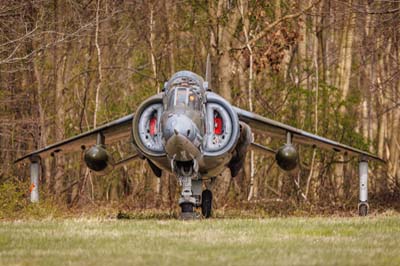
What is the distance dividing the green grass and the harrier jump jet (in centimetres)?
140

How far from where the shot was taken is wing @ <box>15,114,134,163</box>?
19250 millimetres

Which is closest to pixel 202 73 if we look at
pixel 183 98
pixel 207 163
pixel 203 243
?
pixel 207 163

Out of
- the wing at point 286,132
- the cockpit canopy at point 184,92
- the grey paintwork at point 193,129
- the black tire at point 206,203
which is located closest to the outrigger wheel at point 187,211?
the grey paintwork at point 193,129

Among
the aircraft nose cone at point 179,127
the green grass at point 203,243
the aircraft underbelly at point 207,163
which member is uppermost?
the aircraft nose cone at point 179,127

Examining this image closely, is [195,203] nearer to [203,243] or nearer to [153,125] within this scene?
[153,125]

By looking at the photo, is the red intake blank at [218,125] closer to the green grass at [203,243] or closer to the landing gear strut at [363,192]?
the green grass at [203,243]

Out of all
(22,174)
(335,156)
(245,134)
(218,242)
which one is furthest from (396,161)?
(218,242)

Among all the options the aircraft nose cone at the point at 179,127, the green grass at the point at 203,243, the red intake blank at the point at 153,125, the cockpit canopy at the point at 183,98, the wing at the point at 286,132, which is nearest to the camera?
the green grass at the point at 203,243

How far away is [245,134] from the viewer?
60.8 ft

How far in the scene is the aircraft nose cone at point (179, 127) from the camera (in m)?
16.2

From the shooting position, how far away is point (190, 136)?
16.4 m

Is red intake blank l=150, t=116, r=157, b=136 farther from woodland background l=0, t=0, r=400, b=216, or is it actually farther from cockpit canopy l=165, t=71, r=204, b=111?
woodland background l=0, t=0, r=400, b=216

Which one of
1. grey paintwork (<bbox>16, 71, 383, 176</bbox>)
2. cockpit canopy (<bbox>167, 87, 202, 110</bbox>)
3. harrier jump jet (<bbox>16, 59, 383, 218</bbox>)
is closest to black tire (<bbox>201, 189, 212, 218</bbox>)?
harrier jump jet (<bbox>16, 59, 383, 218</bbox>)

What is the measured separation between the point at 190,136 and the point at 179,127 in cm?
32
